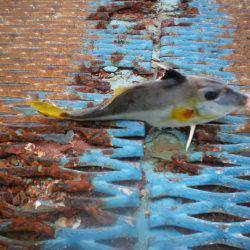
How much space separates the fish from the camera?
3.21m

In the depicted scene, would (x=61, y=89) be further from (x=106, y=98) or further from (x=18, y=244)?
(x=18, y=244)

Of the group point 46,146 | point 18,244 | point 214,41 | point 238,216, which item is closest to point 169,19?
point 214,41

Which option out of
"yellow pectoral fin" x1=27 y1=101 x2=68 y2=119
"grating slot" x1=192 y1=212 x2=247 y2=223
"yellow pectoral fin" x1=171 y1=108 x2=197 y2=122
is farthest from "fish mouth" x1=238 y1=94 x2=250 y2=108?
"yellow pectoral fin" x1=27 y1=101 x2=68 y2=119

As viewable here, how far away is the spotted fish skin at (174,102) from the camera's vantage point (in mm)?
3205

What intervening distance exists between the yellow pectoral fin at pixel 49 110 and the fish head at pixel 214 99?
3.86 feet

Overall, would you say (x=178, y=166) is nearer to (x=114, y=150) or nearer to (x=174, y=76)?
(x=114, y=150)

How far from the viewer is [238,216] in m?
2.75

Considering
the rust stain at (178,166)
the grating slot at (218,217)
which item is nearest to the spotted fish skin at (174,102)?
the rust stain at (178,166)

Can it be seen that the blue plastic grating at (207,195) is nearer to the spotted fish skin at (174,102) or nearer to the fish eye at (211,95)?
the spotted fish skin at (174,102)

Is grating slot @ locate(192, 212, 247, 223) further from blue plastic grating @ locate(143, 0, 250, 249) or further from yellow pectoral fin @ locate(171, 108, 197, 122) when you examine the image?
yellow pectoral fin @ locate(171, 108, 197, 122)

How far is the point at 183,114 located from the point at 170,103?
15 cm

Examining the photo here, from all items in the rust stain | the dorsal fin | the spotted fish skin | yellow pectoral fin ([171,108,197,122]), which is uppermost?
the dorsal fin

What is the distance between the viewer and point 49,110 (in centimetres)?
336

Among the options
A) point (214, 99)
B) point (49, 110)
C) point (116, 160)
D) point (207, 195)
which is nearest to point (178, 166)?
point (207, 195)
